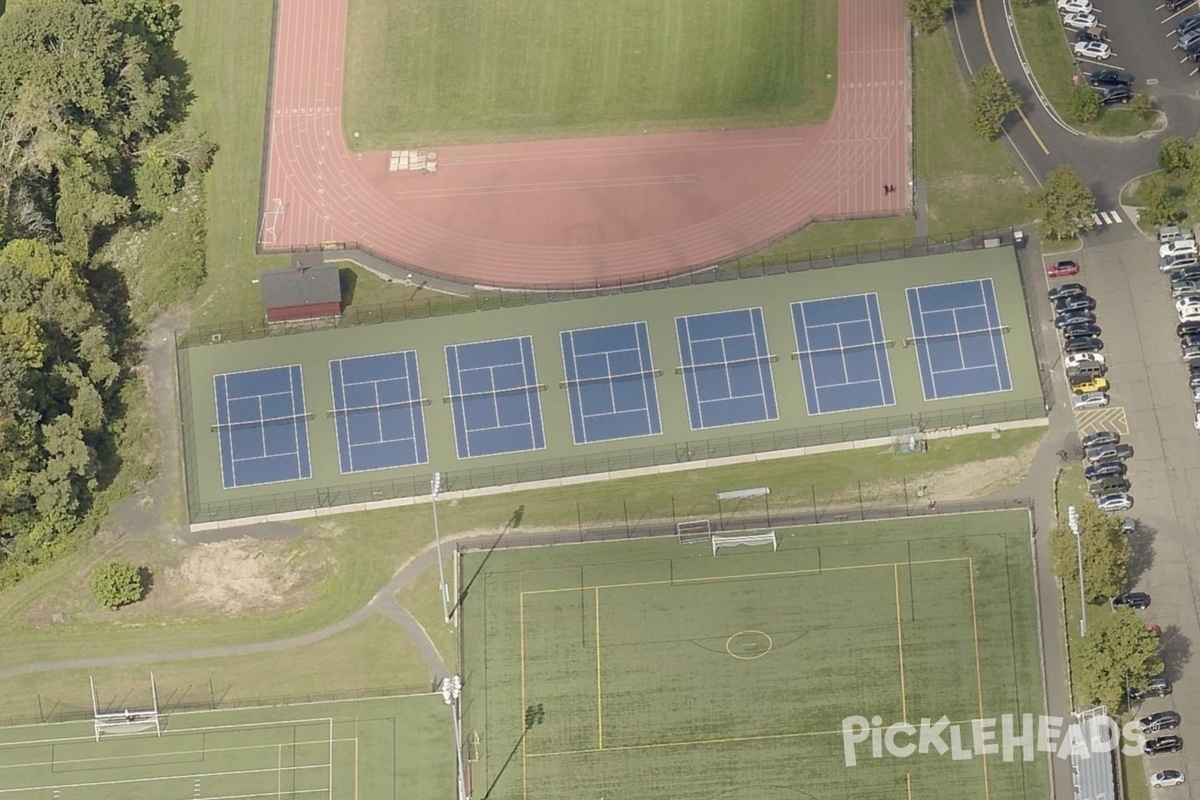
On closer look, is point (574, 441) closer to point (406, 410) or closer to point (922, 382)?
point (406, 410)

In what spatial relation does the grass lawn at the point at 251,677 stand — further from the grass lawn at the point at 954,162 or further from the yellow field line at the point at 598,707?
the grass lawn at the point at 954,162

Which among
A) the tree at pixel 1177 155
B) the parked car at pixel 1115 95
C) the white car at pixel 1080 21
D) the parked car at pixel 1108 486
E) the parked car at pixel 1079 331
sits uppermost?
the white car at pixel 1080 21

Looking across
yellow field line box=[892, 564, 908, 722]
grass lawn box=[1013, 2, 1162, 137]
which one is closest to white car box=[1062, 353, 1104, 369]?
grass lawn box=[1013, 2, 1162, 137]

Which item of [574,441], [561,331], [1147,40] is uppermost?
[1147,40]

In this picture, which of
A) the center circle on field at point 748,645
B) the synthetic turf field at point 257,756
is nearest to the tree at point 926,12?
the center circle on field at point 748,645

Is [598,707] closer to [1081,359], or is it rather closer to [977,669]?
A: [977,669]

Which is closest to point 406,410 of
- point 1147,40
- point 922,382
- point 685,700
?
point 685,700
